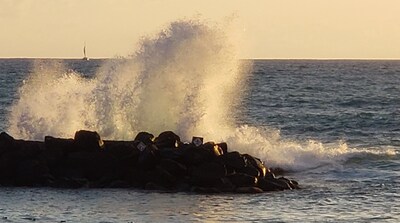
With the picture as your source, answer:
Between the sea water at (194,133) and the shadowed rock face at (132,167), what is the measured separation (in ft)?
2.20

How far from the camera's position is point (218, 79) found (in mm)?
33312

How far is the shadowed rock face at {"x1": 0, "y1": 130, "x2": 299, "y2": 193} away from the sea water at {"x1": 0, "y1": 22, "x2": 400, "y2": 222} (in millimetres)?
671

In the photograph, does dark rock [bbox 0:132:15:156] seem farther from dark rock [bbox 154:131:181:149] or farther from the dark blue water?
dark rock [bbox 154:131:181:149]

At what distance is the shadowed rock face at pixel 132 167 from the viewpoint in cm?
2430

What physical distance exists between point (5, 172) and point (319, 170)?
9238 millimetres

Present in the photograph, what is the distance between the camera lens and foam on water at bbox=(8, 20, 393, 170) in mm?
32219

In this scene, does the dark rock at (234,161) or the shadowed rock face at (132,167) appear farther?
the dark rock at (234,161)

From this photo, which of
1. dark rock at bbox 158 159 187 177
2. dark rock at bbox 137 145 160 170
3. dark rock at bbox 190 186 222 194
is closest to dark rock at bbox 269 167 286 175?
dark rock at bbox 158 159 187 177

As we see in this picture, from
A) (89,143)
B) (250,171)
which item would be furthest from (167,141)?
(250,171)

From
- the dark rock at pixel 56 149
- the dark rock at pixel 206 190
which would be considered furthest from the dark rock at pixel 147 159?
the dark rock at pixel 56 149

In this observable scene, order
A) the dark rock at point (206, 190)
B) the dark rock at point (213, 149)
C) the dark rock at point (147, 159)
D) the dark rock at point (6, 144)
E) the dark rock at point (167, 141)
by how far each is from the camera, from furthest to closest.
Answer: the dark rock at point (167, 141)
the dark rock at point (6, 144)
the dark rock at point (213, 149)
the dark rock at point (147, 159)
the dark rock at point (206, 190)

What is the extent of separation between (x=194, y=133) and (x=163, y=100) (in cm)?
156

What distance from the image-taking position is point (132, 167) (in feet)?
82.5

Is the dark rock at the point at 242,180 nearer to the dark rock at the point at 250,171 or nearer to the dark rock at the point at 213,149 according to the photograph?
the dark rock at the point at 250,171
